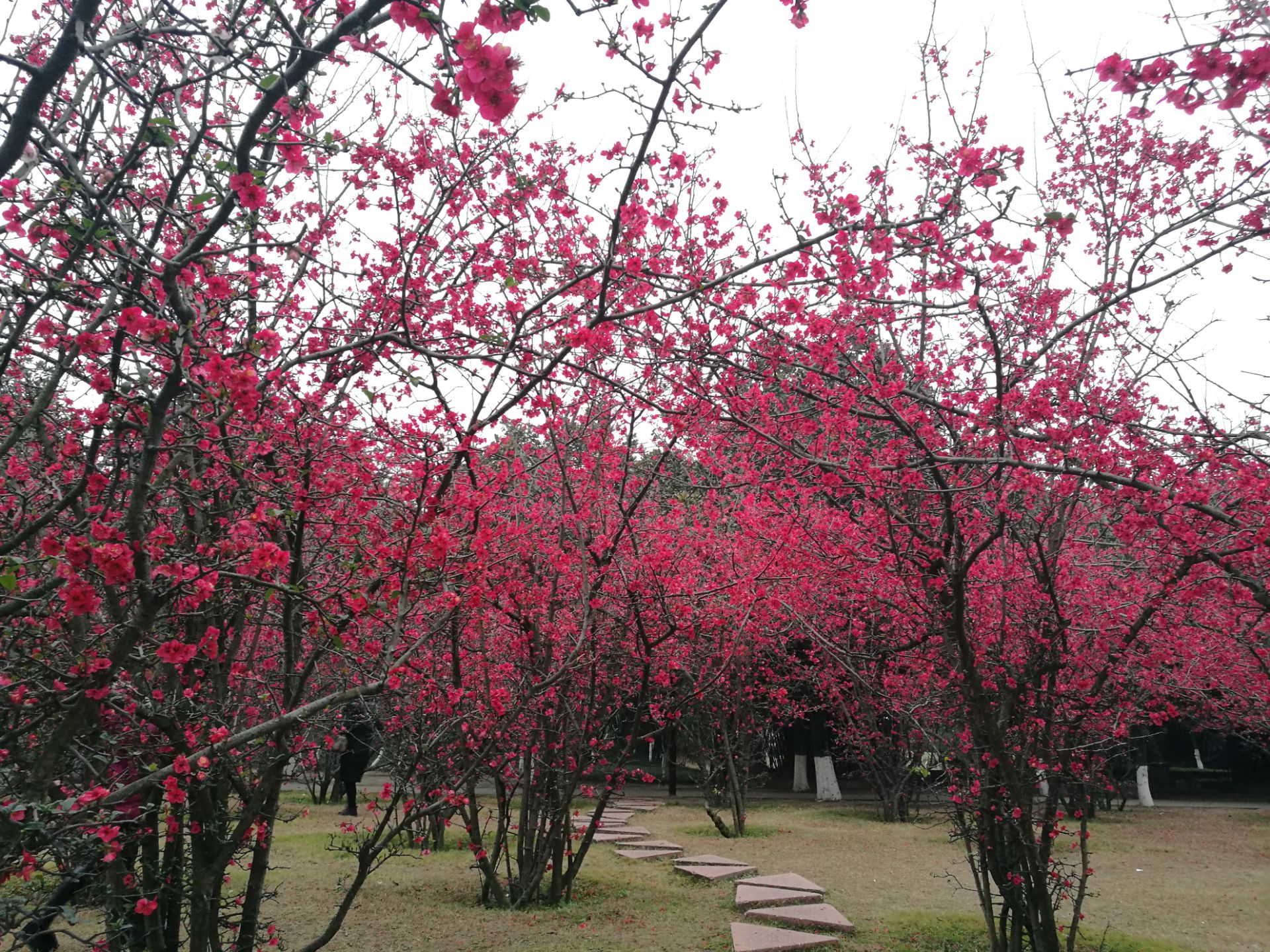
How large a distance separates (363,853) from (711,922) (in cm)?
343

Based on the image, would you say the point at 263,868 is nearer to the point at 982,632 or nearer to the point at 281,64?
the point at 281,64

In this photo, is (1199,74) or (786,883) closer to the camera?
(1199,74)

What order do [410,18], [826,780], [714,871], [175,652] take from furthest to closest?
[826,780] < [714,871] < [175,652] < [410,18]

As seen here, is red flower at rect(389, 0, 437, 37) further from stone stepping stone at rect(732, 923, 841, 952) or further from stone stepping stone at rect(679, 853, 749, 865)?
stone stepping stone at rect(679, 853, 749, 865)

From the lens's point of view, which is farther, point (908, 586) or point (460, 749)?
point (460, 749)

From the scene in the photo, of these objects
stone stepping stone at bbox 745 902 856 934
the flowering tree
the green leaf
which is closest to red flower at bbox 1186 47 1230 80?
the flowering tree

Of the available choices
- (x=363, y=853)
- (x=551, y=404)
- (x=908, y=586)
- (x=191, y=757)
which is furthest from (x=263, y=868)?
(x=908, y=586)

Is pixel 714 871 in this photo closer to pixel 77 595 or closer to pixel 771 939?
pixel 771 939

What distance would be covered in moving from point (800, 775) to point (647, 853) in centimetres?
967


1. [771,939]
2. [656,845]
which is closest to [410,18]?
[771,939]

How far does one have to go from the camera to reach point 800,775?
59.9 ft

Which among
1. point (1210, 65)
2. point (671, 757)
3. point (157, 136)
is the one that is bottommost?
point (671, 757)

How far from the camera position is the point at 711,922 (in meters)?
6.64

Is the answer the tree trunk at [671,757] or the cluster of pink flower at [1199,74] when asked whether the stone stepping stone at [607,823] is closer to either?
the tree trunk at [671,757]
